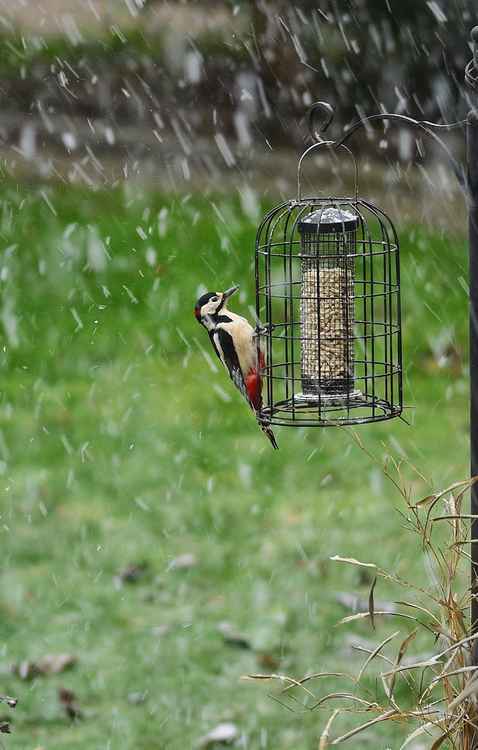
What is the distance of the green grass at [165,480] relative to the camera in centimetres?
428

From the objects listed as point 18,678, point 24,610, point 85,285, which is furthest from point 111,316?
point 18,678

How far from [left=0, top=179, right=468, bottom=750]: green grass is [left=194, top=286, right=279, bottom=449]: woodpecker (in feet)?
3.62

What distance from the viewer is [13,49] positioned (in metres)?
8.07

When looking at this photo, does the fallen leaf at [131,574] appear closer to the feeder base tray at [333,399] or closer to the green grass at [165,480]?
the green grass at [165,480]

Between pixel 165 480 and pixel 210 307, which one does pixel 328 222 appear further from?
pixel 165 480

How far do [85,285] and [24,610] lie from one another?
106 inches

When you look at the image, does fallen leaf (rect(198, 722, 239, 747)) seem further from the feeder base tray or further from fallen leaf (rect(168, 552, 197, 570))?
the feeder base tray

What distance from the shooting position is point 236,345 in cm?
369

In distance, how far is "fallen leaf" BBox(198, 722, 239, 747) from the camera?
13.1ft

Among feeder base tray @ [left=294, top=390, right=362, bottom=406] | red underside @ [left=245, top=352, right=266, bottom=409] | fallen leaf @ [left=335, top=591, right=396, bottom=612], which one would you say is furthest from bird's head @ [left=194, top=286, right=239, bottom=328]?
fallen leaf @ [left=335, top=591, right=396, bottom=612]

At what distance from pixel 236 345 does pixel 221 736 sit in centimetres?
131

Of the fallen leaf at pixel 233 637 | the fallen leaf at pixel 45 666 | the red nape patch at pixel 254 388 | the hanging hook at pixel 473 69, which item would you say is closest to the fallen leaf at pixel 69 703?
the fallen leaf at pixel 45 666

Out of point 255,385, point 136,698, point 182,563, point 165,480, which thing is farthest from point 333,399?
point 165,480

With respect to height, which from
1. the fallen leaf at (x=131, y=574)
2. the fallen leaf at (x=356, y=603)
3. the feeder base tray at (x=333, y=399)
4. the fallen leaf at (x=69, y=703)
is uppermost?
the feeder base tray at (x=333, y=399)
